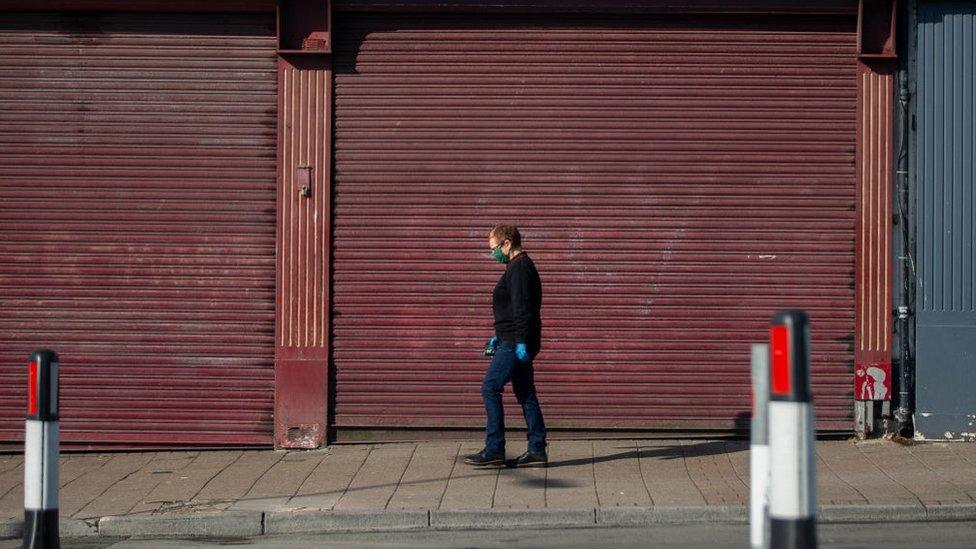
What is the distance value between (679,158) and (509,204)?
1.58 meters

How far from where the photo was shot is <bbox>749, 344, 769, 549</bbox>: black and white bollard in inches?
189

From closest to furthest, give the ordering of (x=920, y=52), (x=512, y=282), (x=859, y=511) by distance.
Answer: (x=859, y=511) → (x=512, y=282) → (x=920, y=52)

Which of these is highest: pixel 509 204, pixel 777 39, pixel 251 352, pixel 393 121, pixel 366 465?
pixel 777 39

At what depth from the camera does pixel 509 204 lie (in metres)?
11.6

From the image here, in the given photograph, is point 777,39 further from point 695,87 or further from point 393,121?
point 393,121

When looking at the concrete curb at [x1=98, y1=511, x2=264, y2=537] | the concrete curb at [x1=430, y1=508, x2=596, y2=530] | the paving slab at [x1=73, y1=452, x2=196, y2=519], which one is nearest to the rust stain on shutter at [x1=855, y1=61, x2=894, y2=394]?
the concrete curb at [x1=430, y1=508, x2=596, y2=530]

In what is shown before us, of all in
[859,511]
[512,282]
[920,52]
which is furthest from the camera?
[920,52]

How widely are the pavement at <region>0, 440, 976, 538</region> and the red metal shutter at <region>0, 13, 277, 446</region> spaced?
1.72ft

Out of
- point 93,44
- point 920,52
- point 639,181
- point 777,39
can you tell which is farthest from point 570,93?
point 93,44

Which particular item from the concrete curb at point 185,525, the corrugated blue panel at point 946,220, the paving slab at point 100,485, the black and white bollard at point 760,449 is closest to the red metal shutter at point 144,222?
the paving slab at point 100,485

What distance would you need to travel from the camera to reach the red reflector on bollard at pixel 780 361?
444 centimetres

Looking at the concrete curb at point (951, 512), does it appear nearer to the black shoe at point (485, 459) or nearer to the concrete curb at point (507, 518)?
the concrete curb at point (507, 518)

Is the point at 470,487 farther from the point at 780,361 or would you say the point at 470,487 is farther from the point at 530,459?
the point at 780,361

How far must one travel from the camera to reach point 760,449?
193 inches
